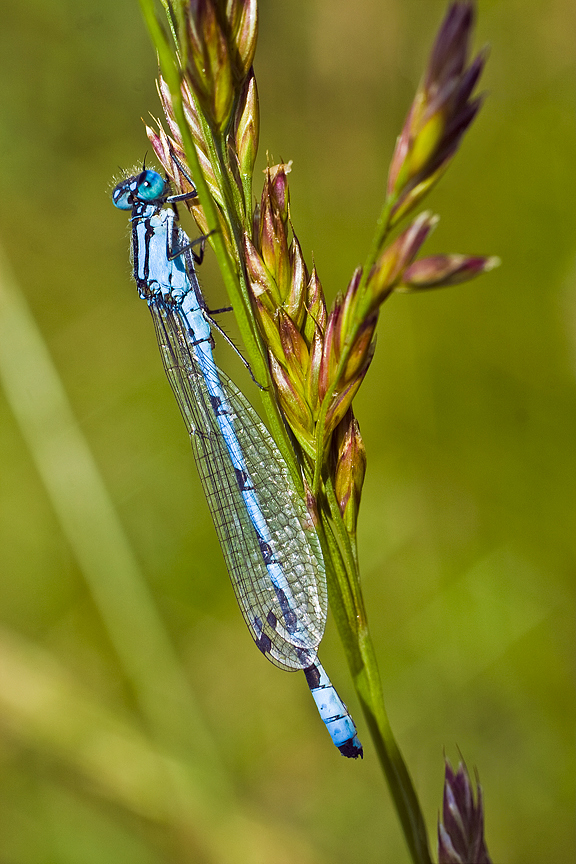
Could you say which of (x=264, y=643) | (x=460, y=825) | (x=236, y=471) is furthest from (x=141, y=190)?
(x=460, y=825)

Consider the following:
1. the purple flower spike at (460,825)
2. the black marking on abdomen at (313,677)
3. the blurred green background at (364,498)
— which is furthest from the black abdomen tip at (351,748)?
the blurred green background at (364,498)

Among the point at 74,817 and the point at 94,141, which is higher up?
the point at 94,141

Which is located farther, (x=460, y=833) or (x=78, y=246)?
(x=78, y=246)

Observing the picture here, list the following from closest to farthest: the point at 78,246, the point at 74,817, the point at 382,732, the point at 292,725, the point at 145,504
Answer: the point at 382,732 < the point at 74,817 < the point at 292,725 < the point at 145,504 < the point at 78,246

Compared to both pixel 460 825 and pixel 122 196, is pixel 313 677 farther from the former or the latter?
pixel 122 196

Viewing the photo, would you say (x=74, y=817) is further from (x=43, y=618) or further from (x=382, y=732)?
(x=382, y=732)

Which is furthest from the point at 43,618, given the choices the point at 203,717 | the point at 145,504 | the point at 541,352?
the point at 541,352

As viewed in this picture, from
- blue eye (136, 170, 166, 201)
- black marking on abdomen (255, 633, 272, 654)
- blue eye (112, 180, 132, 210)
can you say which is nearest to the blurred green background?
blue eye (112, 180, 132, 210)
